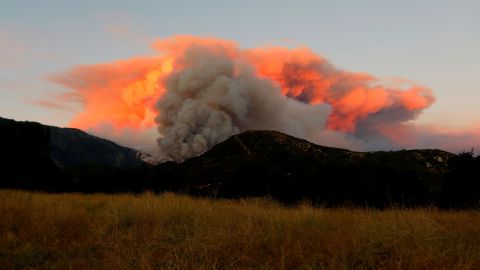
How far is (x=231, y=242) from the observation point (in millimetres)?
6918

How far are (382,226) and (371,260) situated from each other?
143 centimetres

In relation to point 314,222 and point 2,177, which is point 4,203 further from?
point 2,177

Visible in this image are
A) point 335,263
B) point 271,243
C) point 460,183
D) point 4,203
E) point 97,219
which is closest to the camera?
point 335,263

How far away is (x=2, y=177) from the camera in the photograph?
38.1 metres

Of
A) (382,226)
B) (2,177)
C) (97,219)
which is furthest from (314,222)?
(2,177)

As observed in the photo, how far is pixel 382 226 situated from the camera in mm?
7273

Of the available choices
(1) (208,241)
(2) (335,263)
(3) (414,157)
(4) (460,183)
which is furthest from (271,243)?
(3) (414,157)

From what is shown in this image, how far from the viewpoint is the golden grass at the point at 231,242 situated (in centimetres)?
596

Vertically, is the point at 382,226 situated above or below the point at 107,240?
above

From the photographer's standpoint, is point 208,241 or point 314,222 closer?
point 208,241

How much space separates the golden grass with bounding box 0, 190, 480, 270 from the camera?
5.96m

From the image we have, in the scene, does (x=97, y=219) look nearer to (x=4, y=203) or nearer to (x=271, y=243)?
(x=4, y=203)

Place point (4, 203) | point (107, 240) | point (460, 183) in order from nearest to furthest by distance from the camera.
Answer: point (107, 240) < point (4, 203) < point (460, 183)

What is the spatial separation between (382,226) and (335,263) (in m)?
1.99
